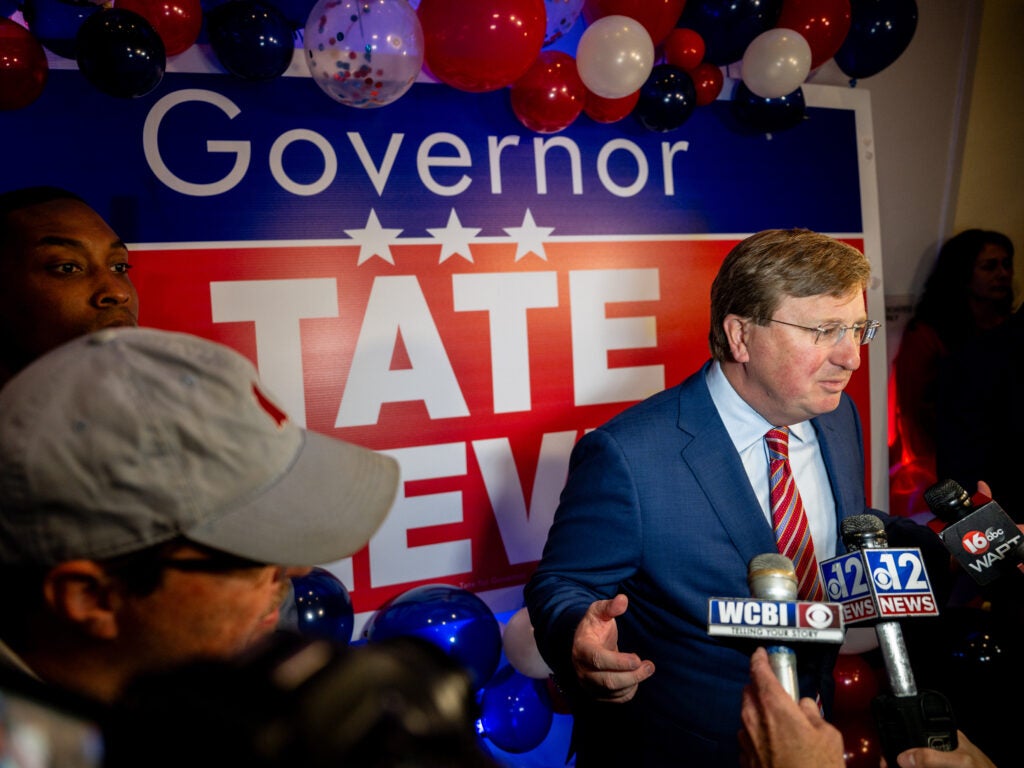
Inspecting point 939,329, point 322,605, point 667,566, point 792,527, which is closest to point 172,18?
point 322,605

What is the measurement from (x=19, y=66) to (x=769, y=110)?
282cm

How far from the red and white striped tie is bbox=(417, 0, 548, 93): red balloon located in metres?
1.63

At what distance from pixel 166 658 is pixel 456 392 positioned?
87.1 inches

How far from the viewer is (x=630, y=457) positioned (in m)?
1.82

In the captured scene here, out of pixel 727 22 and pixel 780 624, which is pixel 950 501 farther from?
pixel 727 22

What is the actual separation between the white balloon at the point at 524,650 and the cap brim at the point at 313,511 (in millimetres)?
1865

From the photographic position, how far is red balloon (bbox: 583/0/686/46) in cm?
287

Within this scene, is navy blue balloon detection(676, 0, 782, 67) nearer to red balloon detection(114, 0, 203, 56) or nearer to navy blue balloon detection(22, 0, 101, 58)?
red balloon detection(114, 0, 203, 56)

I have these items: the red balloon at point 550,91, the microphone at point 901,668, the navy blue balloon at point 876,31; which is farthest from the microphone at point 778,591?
the navy blue balloon at point 876,31

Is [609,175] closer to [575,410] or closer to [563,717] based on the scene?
[575,410]

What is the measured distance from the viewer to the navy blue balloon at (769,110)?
10.7 feet

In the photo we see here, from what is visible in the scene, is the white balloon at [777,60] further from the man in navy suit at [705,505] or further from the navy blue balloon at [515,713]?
the navy blue balloon at [515,713]

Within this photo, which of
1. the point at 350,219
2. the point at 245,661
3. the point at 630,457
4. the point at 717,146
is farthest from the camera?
the point at 717,146

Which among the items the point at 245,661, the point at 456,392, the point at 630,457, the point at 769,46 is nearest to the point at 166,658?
the point at 245,661
